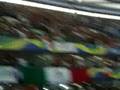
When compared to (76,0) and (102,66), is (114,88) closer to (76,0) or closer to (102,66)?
(102,66)

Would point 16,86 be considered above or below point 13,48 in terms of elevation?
below

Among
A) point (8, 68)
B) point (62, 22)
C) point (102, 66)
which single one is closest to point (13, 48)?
point (8, 68)

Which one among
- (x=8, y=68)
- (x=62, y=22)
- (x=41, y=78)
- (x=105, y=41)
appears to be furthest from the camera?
(x=105, y=41)

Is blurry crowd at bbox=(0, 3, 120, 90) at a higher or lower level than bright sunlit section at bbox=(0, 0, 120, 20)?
lower

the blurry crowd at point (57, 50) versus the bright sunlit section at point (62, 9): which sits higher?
the bright sunlit section at point (62, 9)

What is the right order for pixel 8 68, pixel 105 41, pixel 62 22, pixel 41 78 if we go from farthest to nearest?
pixel 105 41
pixel 62 22
pixel 41 78
pixel 8 68

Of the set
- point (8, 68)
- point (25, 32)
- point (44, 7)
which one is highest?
point (44, 7)

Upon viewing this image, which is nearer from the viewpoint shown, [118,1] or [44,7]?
[44,7]


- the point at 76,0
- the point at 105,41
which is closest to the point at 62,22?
the point at 76,0

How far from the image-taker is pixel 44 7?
1.96 metres

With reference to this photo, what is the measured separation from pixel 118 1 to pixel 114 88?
56cm

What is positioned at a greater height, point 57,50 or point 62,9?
point 62,9

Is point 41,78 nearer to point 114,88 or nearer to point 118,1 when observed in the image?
point 114,88

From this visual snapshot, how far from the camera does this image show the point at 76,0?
2.04 metres
